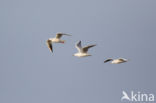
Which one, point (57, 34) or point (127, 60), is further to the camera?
point (57, 34)

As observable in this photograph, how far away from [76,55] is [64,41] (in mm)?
2348

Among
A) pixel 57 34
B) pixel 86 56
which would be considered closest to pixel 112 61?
pixel 86 56

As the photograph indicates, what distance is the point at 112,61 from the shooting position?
166ft

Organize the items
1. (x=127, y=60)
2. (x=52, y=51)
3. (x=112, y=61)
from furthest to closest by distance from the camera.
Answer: (x=52, y=51)
(x=112, y=61)
(x=127, y=60)

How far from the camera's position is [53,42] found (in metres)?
52.6

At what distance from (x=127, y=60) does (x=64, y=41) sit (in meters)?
7.84

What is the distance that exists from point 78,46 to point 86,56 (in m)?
1.75

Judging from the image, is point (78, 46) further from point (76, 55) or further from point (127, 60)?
point (127, 60)

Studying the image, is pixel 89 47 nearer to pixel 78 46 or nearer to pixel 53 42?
pixel 78 46

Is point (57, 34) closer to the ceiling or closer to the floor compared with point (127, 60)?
closer to the ceiling

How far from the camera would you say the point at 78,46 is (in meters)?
50.2

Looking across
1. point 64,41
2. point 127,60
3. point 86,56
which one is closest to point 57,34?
point 64,41

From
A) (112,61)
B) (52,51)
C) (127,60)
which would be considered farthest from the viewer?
(52,51)

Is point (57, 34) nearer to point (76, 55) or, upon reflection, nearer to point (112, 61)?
point (76, 55)
